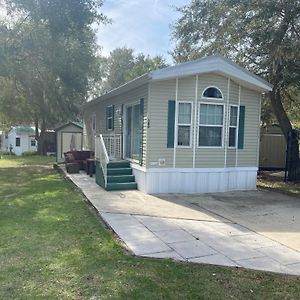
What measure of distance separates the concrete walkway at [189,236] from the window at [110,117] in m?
5.59

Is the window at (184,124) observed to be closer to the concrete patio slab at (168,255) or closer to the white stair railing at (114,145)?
the white stair railing at (114,145)

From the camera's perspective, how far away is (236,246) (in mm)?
5227

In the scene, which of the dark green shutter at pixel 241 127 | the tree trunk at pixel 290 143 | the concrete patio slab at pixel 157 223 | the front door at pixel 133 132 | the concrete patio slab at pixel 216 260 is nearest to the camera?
the concrete patio slab at pixel 216 260

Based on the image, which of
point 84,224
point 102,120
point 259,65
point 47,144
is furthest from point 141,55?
point 84,224

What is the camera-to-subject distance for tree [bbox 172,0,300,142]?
11.1 metres

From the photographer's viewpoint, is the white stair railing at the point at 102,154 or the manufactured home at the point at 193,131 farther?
the white stair railing at the point at 102,154

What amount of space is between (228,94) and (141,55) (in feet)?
110

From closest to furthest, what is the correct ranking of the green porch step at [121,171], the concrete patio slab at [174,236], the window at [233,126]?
the concrete patio slab at [174,236] → the window at [233,126] → the green porch step at [121,171]

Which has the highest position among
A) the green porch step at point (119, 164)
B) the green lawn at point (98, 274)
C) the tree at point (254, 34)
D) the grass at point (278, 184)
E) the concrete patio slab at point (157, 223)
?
the tree at point (254, 34)

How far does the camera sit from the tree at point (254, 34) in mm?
11125

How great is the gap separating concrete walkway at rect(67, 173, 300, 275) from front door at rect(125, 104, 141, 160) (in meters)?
2.85

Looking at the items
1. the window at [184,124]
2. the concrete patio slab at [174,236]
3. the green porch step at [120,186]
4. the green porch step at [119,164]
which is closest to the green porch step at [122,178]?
the green porch step at [120,186]

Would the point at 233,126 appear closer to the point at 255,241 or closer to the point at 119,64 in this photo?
the point at 255,241

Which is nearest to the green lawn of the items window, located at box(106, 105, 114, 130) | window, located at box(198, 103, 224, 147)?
window, located at box(198, 103, 224, 147)
